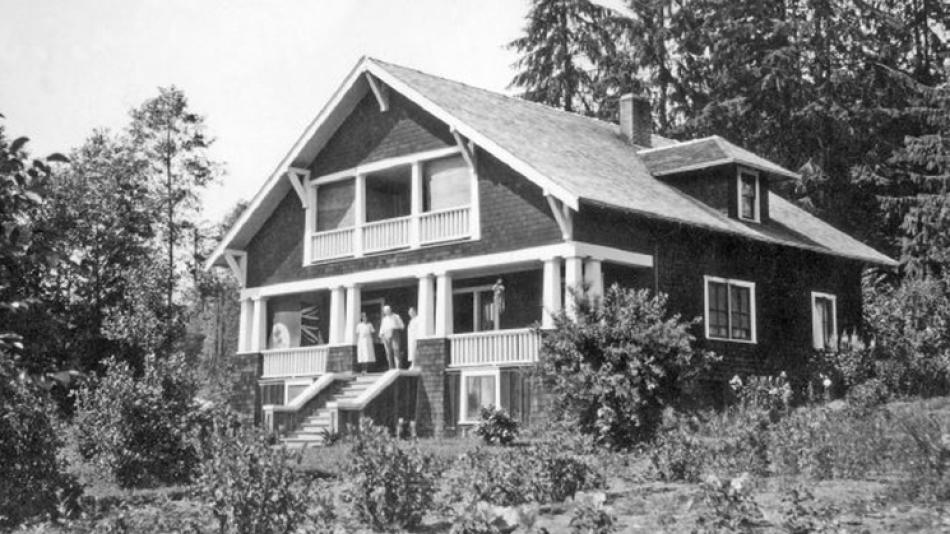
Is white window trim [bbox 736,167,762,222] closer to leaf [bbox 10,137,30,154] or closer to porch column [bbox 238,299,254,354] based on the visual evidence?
porch column [bbox 238,299,254,354]

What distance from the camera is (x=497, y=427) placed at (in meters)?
20.2

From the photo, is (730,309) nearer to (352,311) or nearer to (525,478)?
(352,311)

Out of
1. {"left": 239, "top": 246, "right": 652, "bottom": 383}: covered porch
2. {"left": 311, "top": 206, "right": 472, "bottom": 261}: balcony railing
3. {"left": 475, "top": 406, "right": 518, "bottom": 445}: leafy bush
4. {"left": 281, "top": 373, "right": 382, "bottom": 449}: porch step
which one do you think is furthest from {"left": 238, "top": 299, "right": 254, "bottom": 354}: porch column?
{"left": 475, "top": 406, "right": 518, "bottom": 445}: leafy bush

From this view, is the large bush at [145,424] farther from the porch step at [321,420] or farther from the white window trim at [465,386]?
the white window trim at [465,386]

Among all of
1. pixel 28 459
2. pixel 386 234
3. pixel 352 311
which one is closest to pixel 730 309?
pixel 386 234

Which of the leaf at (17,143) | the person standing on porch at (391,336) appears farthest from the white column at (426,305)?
the leaf at (17,143)

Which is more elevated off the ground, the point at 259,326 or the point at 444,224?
the point at 444,224

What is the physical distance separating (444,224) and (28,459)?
1328 centimetres

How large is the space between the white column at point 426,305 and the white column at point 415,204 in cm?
87

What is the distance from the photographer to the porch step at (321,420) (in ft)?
82.7

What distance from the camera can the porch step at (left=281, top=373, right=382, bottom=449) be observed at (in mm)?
25203

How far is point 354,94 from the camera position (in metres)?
28.8

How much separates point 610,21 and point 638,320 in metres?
32.5

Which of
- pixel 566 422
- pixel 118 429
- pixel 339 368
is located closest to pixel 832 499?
pixel 566 422
